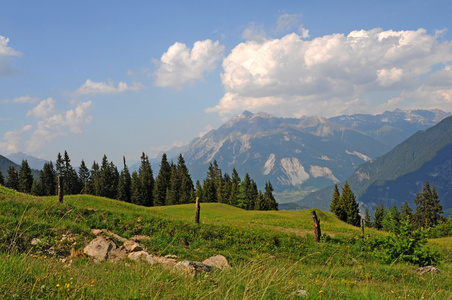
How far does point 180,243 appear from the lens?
17.1 metres

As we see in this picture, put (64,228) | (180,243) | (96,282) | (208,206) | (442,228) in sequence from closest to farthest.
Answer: (96,282), (64,228), (180,243), (208,206), (442,228)

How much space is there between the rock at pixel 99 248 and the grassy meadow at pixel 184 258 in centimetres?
48

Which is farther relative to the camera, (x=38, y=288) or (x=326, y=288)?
(x=326, y=288)

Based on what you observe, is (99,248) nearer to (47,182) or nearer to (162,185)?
(162,185)

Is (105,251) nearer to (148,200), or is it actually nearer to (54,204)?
(54,204)

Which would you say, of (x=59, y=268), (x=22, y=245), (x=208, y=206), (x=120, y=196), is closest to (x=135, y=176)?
(x=120, y=196)

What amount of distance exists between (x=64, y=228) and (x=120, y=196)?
91279mm

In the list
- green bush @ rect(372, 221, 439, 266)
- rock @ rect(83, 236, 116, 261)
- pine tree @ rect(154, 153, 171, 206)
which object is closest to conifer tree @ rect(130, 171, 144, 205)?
pine tree @ rect(154, 153, 171, 206)

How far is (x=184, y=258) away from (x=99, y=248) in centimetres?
428

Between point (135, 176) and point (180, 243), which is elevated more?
point (135, 176)

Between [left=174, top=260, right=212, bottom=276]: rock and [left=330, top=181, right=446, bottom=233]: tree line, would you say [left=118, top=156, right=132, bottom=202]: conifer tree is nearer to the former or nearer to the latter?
[left=330, top=181, right=446, bottom=233]: tree line

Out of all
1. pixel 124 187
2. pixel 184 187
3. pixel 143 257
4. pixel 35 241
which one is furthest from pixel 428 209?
pixel 124 187

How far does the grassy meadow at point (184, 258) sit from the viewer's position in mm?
5719

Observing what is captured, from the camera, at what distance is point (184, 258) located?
14344mm
